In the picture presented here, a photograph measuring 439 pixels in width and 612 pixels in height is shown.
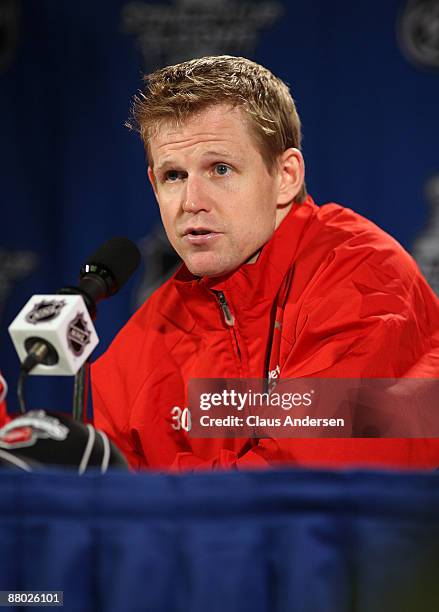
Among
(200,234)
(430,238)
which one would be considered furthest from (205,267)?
(430,238)

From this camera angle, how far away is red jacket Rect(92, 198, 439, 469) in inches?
35.5

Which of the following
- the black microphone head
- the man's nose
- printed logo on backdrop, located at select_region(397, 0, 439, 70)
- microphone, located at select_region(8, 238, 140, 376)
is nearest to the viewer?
microphone, located at select_region(8, 238, 140, 376)

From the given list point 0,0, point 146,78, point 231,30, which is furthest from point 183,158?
point 0,0

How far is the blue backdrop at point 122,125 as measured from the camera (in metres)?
2.11

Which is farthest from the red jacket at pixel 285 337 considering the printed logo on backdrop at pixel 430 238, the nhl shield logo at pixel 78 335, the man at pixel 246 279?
the printed logo on backdrop at pixel 430 238

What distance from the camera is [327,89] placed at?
6.98 ft

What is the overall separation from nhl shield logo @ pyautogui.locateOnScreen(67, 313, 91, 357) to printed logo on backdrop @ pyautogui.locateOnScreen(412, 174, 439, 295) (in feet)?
4.85

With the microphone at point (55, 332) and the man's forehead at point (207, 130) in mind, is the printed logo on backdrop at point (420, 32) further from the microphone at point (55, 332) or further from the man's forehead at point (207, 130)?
the microphone at point (55, 332)

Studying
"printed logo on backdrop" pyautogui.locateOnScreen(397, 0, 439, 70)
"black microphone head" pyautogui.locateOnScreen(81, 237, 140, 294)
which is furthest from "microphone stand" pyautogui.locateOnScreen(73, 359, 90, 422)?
"printed logo on backdrop" pyautogui.locateOnScreen(397, 0, 439, 70)

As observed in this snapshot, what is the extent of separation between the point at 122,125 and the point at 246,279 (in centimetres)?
130

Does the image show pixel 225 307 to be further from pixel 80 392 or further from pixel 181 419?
pixel 80 392

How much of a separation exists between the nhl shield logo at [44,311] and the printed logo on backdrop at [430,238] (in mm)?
1497

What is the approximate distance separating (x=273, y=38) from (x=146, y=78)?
112 centimetres

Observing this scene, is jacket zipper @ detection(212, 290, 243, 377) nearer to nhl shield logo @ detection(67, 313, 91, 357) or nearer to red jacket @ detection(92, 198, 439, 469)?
red jacket @ detection(92, 198, 439, 469)
